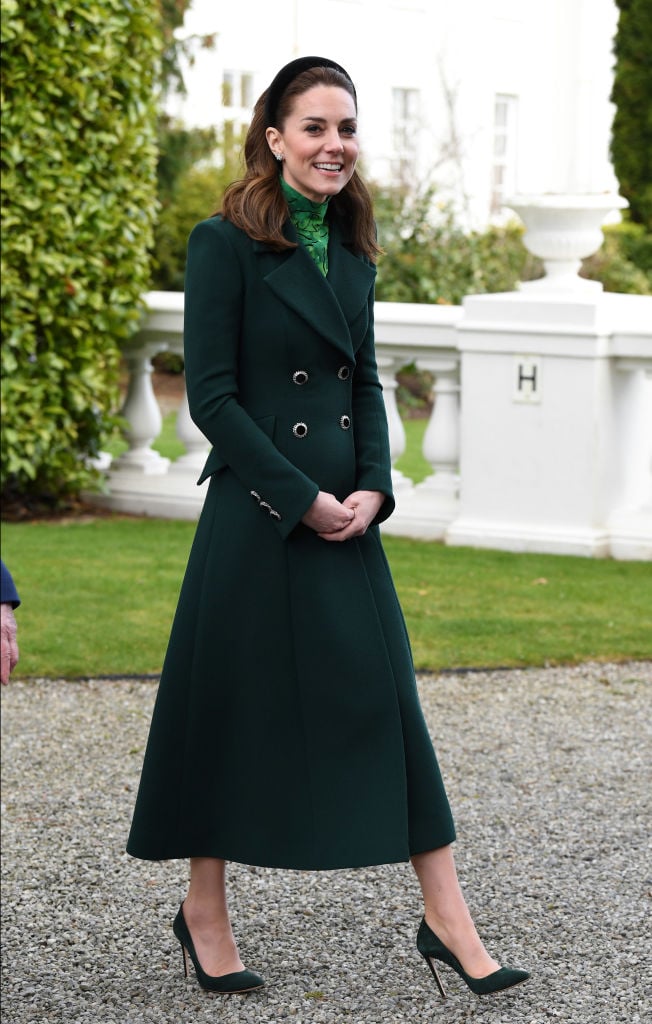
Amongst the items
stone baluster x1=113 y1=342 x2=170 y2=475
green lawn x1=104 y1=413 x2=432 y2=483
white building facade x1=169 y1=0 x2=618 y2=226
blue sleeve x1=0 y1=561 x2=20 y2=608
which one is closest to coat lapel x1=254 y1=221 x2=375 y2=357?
blue sleeve x1=0 y1=561 x2=20 y2=608

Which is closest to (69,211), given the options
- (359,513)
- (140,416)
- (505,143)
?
(140,416)

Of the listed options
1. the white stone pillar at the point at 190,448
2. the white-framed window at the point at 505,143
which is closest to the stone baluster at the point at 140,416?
the white stone pillar at the point at 190,448

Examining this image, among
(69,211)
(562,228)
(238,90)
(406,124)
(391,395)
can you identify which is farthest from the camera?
(406,124)

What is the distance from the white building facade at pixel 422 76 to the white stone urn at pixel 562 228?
11130 millimetres

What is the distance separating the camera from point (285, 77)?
3.18 m

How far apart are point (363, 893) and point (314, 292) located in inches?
59.2

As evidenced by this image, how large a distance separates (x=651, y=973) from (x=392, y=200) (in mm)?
13721

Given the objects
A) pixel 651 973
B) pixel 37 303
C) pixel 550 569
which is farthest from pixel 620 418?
pixel 651 973

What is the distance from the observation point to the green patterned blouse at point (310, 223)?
128 inches

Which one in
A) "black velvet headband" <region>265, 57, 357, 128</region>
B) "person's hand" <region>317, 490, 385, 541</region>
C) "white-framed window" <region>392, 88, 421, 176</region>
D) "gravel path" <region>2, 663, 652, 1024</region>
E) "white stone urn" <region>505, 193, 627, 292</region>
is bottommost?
"gravel path" <region>2, 663, 652, 1024</region>

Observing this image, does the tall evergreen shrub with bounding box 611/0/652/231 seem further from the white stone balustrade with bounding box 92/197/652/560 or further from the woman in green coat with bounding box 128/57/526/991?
the woman in green coat with bounding box 128/57/526/991

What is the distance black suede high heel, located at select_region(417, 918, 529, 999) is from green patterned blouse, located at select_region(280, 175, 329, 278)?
4.40 feet

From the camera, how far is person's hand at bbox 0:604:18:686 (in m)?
2.87

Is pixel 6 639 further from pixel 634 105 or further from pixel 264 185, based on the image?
pixel 634 105
